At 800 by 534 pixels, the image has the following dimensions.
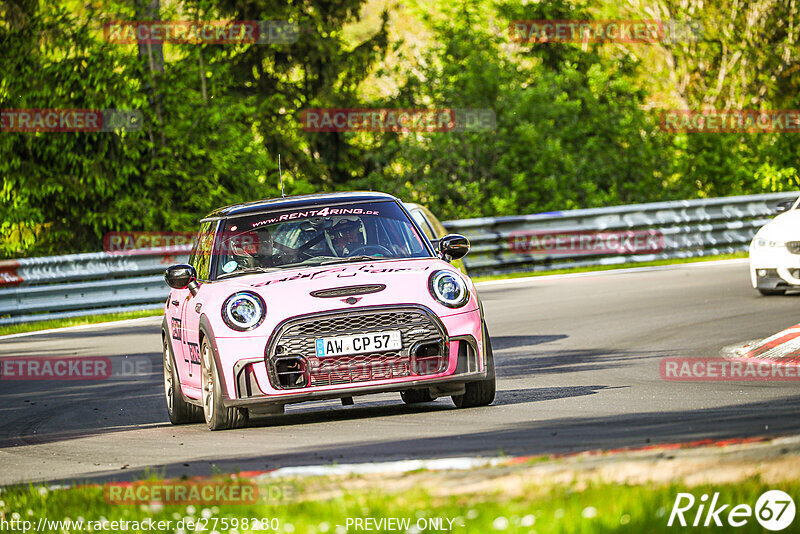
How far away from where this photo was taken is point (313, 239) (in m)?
9.41

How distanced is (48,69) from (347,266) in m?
16.5

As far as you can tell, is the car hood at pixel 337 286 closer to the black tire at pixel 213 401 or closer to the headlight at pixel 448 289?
the headlight at pixel 448 289

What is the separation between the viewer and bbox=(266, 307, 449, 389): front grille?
838 cm

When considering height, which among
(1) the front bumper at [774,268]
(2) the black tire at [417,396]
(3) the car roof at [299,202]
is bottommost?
(1) the front bumper at [774,268]

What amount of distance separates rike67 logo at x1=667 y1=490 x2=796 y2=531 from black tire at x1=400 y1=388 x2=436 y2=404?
4884 millimetres

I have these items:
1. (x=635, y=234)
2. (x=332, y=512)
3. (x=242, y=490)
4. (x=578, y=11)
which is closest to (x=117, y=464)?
(x=242, y=490)

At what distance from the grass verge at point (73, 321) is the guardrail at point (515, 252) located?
137 mm

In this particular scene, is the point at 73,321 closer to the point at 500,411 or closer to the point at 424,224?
the point at 424,224

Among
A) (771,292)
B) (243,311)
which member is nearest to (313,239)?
(243,311)

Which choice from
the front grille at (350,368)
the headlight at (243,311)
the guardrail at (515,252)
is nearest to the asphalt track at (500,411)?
the front grille at (350,368)

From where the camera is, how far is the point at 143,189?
81.4ft

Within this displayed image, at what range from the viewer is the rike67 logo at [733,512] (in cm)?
454

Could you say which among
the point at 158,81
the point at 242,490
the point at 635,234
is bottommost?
the point at 635,234

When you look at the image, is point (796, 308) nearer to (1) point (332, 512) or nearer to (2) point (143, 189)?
(1) point (332, 512)
